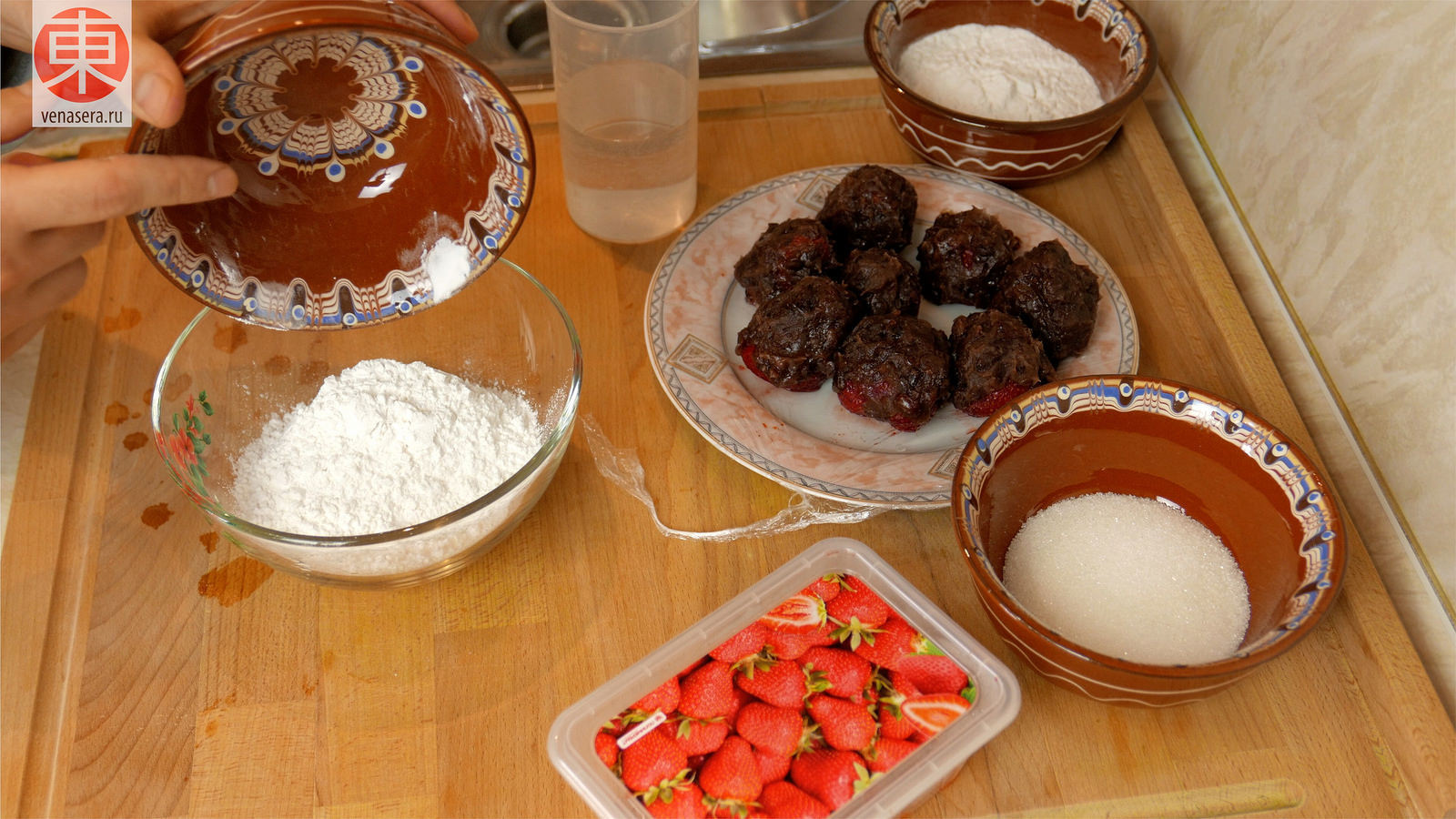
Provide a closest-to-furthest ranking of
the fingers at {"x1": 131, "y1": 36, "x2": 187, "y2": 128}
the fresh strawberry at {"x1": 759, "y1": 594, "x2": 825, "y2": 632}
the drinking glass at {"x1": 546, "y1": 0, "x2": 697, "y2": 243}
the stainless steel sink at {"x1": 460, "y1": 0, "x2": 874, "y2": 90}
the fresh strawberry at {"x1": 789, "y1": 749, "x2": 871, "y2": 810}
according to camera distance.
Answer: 1. the fingers at {"x1": 131, "y1": 36, "x2": 187, "y2": 128}
2. the fresh strawberry at {"x1": 789, "y1": 749, "x2": 871, "y2": 810}
3. the fresh strawberry at {"x1": 759, "y1": 594, "x2": 825, "y2": 632}
4. the drinking glass at {"x1": 546, "y1": 0, "x2": 697, "y2": 243}
5. the stainless steel sink at {"x1": 460, "y1": 0, "x2": 874, "y2": 90}

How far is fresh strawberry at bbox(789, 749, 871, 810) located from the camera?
2.80 feet

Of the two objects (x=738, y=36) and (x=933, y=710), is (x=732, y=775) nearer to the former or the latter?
(x=933, y=710)

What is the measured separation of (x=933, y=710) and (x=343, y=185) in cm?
75

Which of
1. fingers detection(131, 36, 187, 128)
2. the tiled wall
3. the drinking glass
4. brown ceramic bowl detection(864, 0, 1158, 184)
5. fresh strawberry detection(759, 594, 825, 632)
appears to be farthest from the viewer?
brown ceramic bowl detection(864, 0, 1158, 184)

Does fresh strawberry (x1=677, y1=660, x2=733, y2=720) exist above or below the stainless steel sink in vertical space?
below

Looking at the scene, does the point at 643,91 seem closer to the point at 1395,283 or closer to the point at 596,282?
the point at 596,282

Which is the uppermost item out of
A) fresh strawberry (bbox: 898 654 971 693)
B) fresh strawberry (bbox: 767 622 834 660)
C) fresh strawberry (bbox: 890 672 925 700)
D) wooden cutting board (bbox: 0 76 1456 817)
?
fresh strawberry (bbox: 898 654 971 693)

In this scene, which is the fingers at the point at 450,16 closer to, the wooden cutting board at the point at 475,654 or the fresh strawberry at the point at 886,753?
the wooden cutting board at the point at 475,654

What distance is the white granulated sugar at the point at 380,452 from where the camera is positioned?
100 centimetres

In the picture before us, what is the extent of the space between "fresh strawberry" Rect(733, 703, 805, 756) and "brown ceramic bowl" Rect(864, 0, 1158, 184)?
2.67 feet

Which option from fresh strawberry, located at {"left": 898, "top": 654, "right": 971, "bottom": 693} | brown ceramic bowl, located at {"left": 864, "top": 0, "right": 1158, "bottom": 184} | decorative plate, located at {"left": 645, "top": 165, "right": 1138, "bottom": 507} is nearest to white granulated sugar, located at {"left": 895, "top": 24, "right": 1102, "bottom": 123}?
brown ceramic bowl, located at {"left": 864, "top": 0, "right": 1158, "bottom": 184}

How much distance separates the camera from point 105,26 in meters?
0.93

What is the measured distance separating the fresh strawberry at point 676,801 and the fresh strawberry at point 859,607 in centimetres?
20

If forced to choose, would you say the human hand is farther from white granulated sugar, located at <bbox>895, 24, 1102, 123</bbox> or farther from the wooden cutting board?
white granulated sugar, located at <bbox>895, 24, 1102, 123</bbox>
